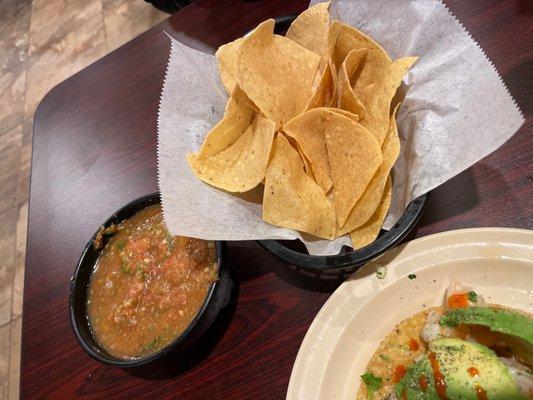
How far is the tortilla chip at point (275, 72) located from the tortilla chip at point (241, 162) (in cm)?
6

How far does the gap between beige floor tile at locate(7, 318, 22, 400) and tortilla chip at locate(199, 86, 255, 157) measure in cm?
207

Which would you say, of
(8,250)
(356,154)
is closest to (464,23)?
(356,154)

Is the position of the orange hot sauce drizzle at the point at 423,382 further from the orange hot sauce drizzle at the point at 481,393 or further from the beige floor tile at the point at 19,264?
the beige floor tile at the point at 19,264

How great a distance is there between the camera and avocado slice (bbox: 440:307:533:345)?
1.01 metres

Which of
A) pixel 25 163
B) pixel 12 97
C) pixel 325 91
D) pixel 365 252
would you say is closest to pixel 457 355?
pixel 365 252

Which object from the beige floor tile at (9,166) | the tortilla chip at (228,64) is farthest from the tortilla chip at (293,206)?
the beige floor tile at (9,166)

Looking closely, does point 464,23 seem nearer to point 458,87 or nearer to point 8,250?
point 458,87

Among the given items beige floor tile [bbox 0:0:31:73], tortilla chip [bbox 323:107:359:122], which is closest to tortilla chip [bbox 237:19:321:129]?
tortilla chip [bbox 323:107:359:122]

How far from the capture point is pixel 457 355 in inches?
40.9

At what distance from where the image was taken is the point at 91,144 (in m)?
1.79

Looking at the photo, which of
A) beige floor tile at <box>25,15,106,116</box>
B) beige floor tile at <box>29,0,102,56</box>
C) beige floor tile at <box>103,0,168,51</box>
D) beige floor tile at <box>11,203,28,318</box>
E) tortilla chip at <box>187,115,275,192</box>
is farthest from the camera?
beige floor tile at <box>29,0,102,56</box>

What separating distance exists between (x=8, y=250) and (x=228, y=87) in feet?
8.00

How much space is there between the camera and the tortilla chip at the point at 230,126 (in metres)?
1.26

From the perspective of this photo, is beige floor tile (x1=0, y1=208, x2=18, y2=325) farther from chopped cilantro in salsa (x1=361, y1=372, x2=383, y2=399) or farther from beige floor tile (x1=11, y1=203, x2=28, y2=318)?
chopped cilantro in salsa (x1=361, y1=372, x2=383, y2=399)
